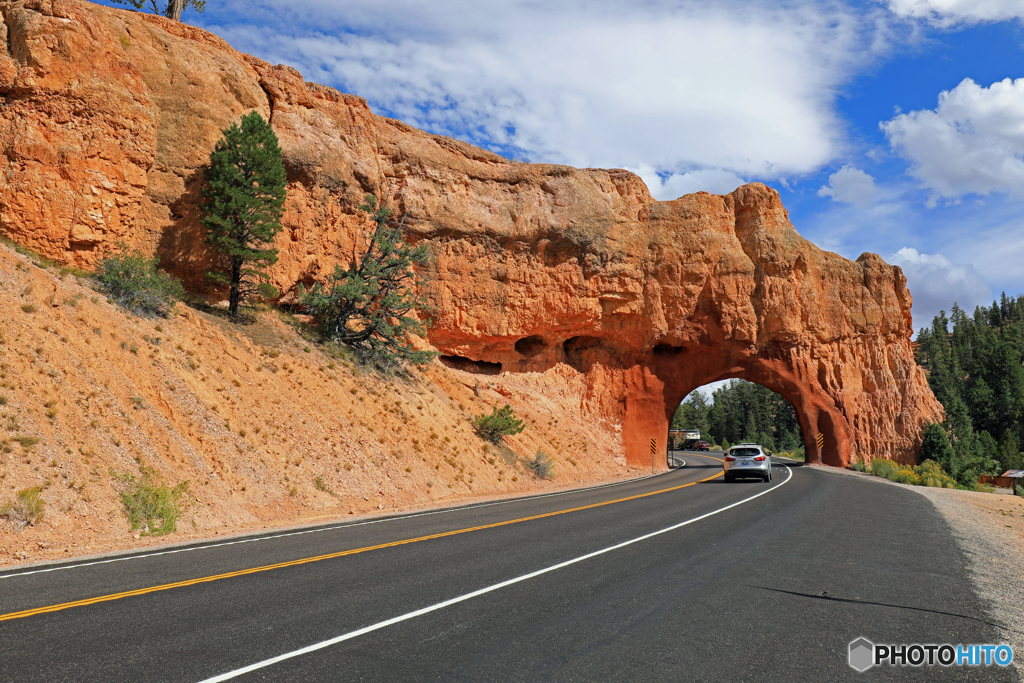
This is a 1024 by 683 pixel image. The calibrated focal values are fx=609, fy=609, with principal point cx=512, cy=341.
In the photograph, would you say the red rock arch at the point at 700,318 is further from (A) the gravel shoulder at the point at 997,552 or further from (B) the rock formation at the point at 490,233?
(A) the gravel shoulder at the point at 997,552

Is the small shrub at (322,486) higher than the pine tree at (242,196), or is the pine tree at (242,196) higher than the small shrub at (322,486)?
the pine tree at (242,196)

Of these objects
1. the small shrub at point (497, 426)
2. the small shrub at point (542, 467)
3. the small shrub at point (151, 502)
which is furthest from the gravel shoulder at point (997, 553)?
the small shrub at point (497, 426)

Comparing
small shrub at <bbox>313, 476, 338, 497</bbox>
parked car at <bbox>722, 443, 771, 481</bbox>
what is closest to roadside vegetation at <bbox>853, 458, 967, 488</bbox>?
parked car at <bbox>722, 443, 771, 481</bbox>

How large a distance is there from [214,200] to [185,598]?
65.0 ft

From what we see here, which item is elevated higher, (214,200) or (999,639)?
(214,200)

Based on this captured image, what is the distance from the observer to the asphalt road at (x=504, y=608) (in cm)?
468

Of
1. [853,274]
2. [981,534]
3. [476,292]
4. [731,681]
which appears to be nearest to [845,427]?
[853,274]

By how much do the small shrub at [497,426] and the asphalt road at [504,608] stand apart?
15.9 metres

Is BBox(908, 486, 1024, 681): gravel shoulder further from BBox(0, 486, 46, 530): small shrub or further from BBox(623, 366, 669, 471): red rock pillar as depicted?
BBox(623, 366, 669, 471): red rock pillar

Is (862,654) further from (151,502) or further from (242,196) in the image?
(242,196)

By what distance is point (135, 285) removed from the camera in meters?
20.0

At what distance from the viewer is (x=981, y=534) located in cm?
1157

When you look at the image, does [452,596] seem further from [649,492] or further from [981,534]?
[649,492]

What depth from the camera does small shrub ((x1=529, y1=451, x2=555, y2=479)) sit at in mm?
27547
